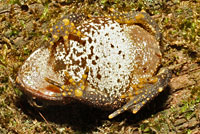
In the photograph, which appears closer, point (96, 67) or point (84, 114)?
point (96, 67)

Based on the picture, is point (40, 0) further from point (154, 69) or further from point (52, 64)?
point (154, 69)

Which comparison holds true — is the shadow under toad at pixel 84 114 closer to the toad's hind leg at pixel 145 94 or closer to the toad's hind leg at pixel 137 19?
the toad's hind leg at pixel 145 94

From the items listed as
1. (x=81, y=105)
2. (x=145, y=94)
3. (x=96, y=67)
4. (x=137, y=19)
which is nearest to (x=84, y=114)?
(x=81, y=105)

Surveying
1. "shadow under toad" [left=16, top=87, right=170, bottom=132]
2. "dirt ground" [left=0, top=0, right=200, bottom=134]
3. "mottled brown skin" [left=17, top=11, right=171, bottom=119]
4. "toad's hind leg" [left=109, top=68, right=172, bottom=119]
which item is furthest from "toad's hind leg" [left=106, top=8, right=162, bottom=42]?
"shadow under toad" [left=16, top=87, right=170, bottom=132]

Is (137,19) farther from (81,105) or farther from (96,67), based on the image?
(81,105)

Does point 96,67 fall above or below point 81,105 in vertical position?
above

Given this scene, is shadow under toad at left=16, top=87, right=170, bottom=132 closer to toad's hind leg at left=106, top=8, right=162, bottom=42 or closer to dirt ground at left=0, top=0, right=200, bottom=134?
dirt ground at left=0, top=0, right=200, bottom=134
